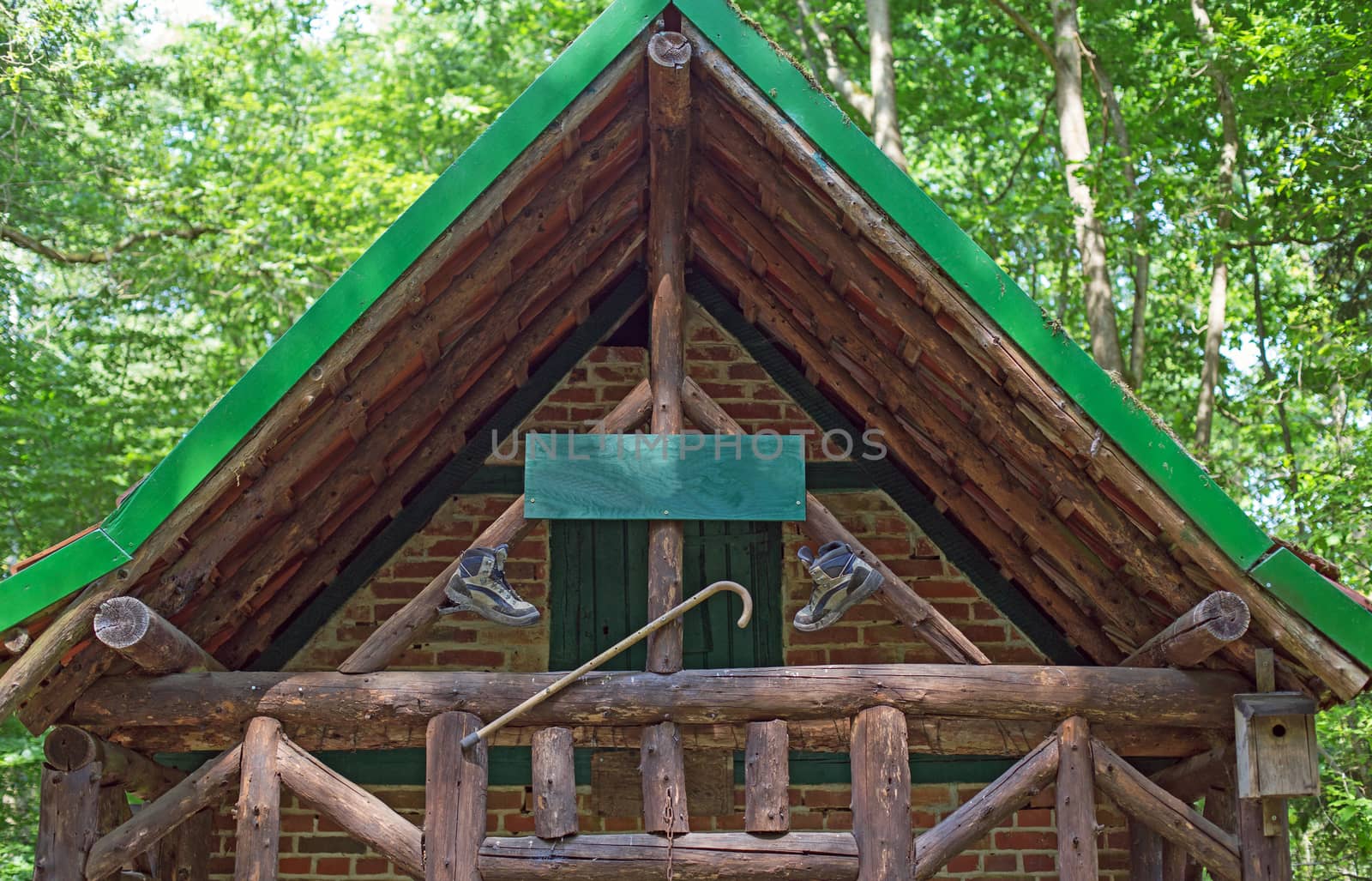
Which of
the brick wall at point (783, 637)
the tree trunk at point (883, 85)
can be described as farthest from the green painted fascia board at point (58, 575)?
the tree trunk at point (883, 85)

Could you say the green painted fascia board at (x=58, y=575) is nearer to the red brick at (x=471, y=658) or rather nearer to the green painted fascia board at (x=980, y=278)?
the red brick at (x=471, y=658)

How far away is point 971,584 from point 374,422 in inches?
116

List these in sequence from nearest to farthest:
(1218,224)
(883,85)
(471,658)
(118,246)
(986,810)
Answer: (986,810) < (471,658) < (1218,224) < (883,85) < (118,246)

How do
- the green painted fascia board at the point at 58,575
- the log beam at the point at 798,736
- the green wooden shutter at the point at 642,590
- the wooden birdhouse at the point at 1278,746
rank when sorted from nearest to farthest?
the green painted fascia board at the point at 58,575 → the wooden birdhouse at the point at 1278,746 → the log beam at the point at 798,736 → the green wooden shutter at the point at 642,590

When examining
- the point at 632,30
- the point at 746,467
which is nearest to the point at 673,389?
the point at 746,467

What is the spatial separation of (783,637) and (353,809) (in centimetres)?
228

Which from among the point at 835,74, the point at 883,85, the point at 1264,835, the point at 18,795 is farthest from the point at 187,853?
the point at 835,74

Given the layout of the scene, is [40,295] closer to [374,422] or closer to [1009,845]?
[374,422]

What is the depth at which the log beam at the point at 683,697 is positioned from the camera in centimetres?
491

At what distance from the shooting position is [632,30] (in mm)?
4586

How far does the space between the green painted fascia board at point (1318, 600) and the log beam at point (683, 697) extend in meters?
0.63

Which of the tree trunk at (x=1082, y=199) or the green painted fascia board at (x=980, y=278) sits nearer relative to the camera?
the green painted fascia board at (x=980, y=278)

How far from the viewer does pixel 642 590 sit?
20.6ft

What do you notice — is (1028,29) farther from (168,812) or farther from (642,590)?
(168,812)
